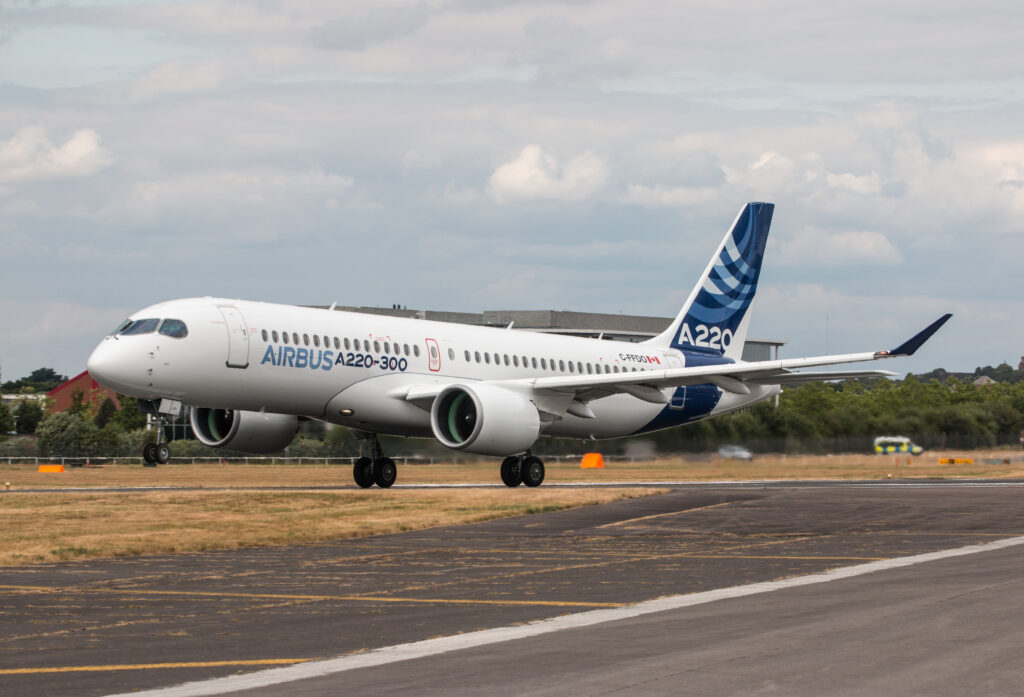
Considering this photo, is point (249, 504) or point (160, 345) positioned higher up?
point (160, 345)

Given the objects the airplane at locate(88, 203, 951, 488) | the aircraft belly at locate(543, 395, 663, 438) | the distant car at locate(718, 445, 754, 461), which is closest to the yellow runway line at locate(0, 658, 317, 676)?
the airplane at locate(88, 203, 951, 488)

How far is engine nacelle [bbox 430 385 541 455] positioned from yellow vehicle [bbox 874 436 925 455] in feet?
54.8

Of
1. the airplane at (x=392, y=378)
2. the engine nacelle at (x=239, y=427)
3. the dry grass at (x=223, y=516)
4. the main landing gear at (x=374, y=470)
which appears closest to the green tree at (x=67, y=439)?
the engine nacelle at (x=239, y=427)

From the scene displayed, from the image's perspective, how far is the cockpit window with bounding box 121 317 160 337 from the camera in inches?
1209

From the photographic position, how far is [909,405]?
48406 mm

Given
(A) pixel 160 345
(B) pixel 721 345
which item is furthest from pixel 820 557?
(B) pixel 721 345

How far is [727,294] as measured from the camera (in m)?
45.0

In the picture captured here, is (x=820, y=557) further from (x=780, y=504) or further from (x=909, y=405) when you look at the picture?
(x=909, y=405)

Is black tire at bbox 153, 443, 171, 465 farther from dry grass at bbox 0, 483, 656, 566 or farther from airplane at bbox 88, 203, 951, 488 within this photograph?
dry grass at bbox 0, 483, 656, 566

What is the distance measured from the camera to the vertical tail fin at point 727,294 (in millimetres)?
44188

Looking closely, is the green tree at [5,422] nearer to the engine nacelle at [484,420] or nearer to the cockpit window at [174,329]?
the cockpit window at [174,329]

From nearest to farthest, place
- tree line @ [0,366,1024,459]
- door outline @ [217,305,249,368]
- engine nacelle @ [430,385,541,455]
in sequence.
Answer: door outline @ [217,305,249,368]
engine nacelle @ [430,385,541,455]
tree line @ [0,366,1024,459]

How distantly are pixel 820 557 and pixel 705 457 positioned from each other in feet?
79.3

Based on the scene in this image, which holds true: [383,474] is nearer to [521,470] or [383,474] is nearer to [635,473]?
[521,470]
